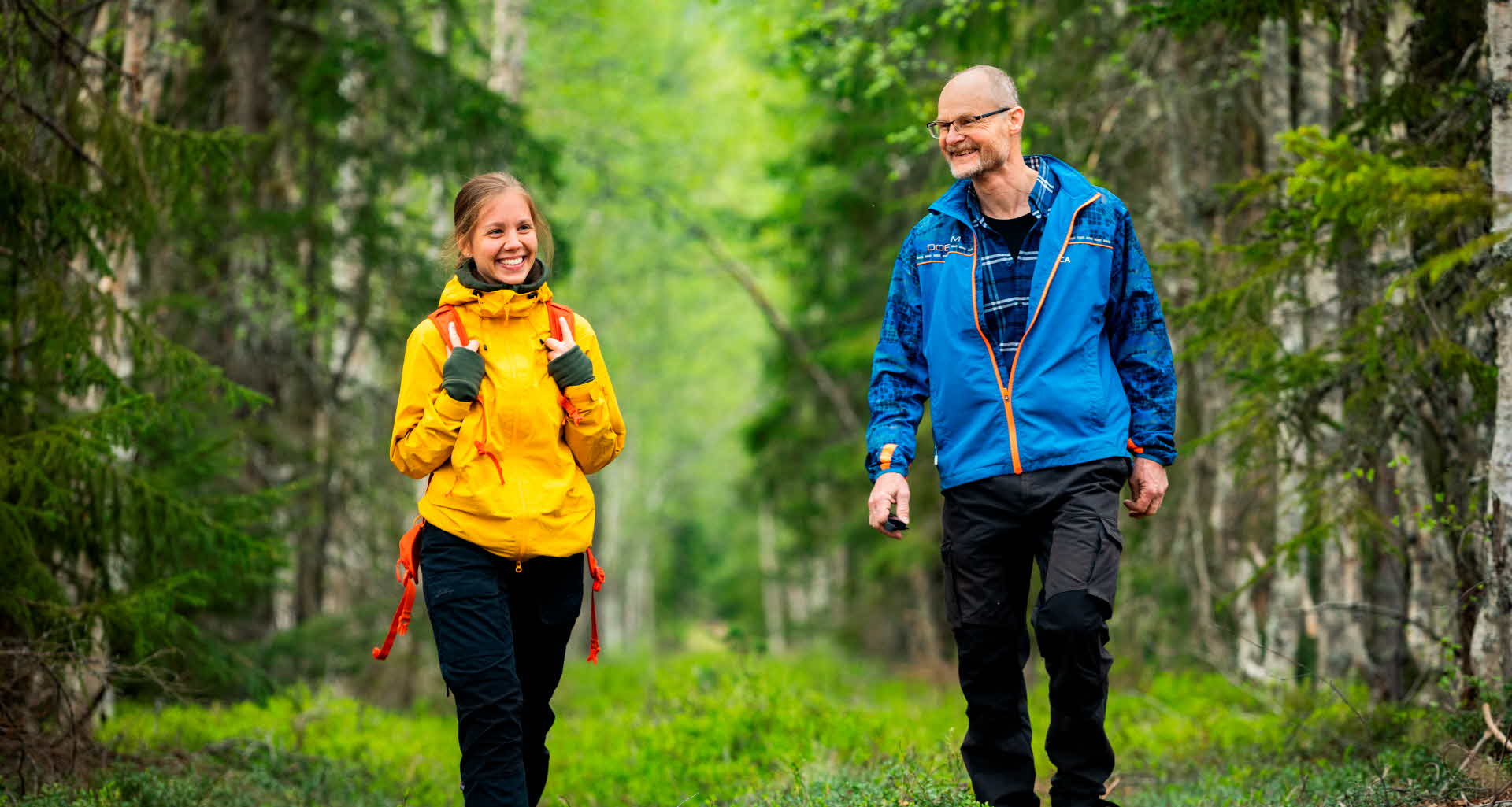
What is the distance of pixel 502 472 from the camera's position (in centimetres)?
432

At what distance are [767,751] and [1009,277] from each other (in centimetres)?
440

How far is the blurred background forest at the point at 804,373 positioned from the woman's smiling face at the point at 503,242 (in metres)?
2.33

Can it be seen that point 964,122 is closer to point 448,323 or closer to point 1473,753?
point 448,323

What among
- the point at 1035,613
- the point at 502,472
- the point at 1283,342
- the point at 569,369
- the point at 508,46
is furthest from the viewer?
the point at 508,46

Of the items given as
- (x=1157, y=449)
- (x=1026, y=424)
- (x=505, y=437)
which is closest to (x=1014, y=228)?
(x=1026, y=424)

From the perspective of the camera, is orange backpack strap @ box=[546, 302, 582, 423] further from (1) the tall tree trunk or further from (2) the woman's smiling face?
(1) the tall tree trunk

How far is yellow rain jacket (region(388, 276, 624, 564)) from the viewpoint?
428 centimetres

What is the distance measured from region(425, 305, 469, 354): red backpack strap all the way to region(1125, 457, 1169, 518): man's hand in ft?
4.97

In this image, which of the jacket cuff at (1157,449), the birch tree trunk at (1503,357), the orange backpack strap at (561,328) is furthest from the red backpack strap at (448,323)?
Result: the birch tree trunk at (1503,357)

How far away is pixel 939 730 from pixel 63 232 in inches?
257

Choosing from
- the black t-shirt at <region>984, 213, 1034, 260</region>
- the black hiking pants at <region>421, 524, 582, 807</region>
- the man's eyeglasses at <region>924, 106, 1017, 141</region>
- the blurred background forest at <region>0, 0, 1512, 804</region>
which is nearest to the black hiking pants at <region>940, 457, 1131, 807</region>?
the blurred background forest at <region>0, 0, 1512, 804</region>

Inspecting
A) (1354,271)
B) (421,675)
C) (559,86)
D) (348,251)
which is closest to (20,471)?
(1354,271)

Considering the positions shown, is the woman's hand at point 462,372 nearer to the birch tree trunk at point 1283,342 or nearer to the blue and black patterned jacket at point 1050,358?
the blue and black patterned jacket at point 1050,358

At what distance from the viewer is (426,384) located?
4383mm
